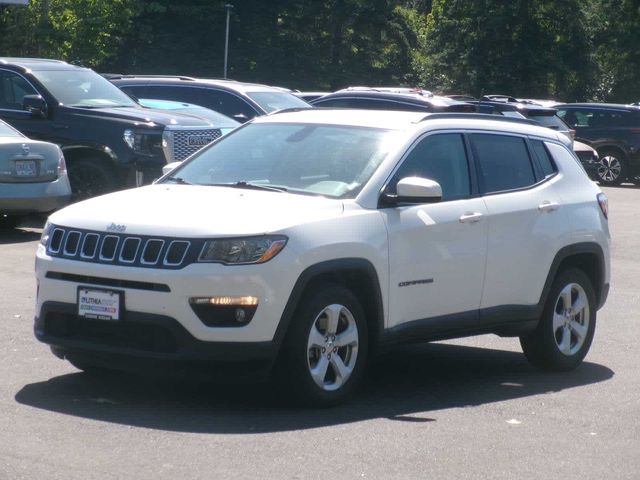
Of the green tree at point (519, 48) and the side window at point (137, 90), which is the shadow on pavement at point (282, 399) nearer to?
the side window at point (137, 90)

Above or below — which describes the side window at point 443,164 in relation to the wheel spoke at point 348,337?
above

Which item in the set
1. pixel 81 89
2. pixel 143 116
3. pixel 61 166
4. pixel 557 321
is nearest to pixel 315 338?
pixel 557 321

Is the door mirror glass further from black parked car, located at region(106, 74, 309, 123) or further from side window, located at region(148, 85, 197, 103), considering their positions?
side window, located at region(148, 85, 197, 103)

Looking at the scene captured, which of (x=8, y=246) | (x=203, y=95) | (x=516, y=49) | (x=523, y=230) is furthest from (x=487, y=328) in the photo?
(x=516, y=49)

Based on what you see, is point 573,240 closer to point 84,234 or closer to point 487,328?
point 487,328

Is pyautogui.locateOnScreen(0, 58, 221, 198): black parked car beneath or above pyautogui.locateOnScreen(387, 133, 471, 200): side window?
beneath

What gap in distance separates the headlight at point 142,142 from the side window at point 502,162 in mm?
8458

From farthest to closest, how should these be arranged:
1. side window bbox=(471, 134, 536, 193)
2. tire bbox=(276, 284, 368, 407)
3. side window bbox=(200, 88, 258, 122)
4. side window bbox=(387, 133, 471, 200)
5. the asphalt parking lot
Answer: side window bbox=(200, 88, 258, 122)
side window bbox=(471, 134, 536, 193)
side window bbox=(387, 133, 471, 200)
tire bbox=(276, 284, 368, 407)
the asphalt parking lot

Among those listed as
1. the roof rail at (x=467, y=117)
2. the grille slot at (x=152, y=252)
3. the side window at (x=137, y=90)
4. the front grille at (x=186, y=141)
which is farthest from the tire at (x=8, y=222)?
the grille slot at (x=152, y=252)

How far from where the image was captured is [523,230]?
28.0 feet

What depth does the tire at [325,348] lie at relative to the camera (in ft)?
23.2

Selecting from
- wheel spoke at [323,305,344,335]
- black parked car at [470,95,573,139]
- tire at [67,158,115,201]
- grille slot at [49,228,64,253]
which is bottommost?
tire at [67,158,115,201]

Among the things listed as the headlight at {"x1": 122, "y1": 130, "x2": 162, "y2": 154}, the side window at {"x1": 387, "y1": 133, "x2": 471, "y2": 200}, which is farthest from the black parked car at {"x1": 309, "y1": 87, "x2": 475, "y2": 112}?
the side window at {"x1": 387, "y1": 133, "x2": 471, "y2": 200}

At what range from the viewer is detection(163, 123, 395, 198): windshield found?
7770 mm
